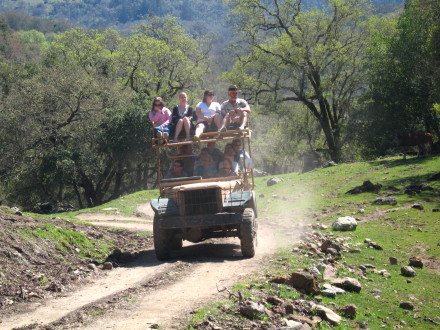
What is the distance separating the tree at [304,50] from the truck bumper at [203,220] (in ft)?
85.0

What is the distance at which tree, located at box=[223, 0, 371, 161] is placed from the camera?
36.7 metres

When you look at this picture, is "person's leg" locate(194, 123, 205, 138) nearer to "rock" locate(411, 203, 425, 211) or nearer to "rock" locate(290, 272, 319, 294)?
"rock" locate(290, 272, 319, 294)

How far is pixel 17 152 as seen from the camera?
33.7 meters

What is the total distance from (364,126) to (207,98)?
26.9 metres

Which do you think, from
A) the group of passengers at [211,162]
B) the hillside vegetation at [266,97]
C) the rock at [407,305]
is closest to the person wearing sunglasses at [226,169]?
the group of passengers at [211,162]

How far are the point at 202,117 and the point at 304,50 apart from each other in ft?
77.8

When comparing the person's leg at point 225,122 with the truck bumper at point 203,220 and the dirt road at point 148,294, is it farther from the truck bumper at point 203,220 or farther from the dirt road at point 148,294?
the dirt road at point 148,294

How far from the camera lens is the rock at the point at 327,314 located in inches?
326

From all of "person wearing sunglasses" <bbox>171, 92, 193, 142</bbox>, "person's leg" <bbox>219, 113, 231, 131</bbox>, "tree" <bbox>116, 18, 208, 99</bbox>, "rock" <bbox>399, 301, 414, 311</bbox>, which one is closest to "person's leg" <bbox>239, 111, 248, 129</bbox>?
"person's leg" <bbox>219, 113, 231, 131</bbox>

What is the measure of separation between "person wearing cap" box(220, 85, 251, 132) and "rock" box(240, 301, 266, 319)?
6.26m

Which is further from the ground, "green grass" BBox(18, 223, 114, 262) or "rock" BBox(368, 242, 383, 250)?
"green grass" BBox(18, 223, 114, 262)

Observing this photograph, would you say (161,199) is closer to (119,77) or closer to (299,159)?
(119,77)

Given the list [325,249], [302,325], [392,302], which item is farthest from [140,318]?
[325,249]

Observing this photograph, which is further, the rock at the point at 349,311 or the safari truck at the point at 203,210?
the safari truck at the point at 203,210
